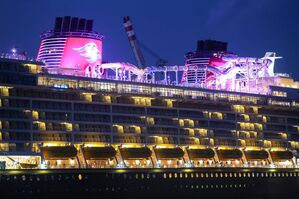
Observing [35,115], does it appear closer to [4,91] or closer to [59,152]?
[4,91]

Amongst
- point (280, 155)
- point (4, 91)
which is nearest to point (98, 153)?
point (4, 91)

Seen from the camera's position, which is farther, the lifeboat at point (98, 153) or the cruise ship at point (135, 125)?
the lifeboat at point (98, 153)

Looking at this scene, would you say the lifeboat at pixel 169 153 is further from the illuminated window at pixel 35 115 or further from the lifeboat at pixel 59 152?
the illuminated window at pixel 35 115

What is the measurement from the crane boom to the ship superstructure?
30.0 feet

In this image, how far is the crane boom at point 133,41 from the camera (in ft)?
374

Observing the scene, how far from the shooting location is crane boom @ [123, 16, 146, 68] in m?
114

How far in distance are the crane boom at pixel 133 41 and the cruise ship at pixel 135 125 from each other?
1173 centimetres

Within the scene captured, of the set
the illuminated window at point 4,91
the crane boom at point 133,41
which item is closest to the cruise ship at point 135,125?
the illuminated window at point 4,91

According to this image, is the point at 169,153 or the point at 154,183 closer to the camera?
the point at 154,183

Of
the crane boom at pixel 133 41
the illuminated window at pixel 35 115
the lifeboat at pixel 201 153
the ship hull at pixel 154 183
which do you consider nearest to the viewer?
the ship hull at pixel 154 183

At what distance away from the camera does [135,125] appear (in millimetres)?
85625

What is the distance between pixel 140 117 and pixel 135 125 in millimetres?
1546

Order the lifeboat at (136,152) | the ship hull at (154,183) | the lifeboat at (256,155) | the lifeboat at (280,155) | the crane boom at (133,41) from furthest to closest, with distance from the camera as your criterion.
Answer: the crane boom at (133,41), the lifeboat at (280,155), the lifeboat at (256,155), the lifeboat at (136,152), the ship hull at (154,183)

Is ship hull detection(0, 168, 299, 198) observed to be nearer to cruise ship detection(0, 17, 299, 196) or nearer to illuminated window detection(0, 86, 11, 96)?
cruise ship detection(0, 17, 299, 196)
